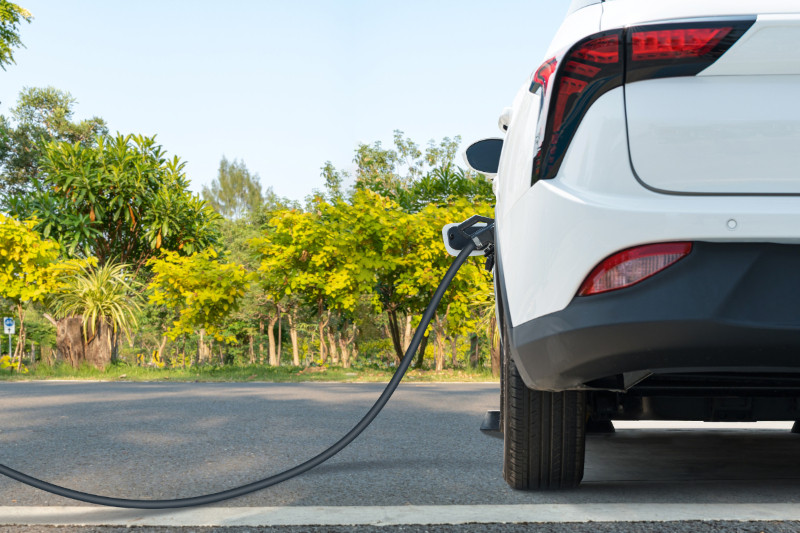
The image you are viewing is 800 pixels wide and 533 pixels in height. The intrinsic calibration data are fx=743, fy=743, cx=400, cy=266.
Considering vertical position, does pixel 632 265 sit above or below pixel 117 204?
below

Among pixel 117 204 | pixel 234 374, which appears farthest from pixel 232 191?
pixel 234 374

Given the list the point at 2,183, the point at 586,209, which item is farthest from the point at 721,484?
the point at 2,183

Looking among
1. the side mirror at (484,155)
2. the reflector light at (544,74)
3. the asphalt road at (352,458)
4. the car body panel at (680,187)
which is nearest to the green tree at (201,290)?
the asphalt road at (352,458)

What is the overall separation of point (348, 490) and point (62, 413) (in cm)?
411

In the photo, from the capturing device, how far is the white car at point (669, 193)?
1.81 meters

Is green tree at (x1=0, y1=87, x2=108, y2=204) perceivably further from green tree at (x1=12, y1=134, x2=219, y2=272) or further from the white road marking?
the white road marking

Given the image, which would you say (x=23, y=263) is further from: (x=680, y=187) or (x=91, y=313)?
(x=680, y=187)

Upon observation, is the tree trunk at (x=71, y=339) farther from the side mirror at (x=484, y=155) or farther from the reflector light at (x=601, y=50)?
the reflector light at (x=601, y=50)

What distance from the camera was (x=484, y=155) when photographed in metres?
3.71

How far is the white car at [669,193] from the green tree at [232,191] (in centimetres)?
5597

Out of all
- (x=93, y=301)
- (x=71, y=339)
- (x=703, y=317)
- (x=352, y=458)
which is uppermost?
(x=93, y=301)

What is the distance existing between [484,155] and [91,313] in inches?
555

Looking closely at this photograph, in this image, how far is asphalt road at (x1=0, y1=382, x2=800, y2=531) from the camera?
9.52 ft

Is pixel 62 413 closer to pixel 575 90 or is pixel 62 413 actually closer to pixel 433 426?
pixel 433 426
